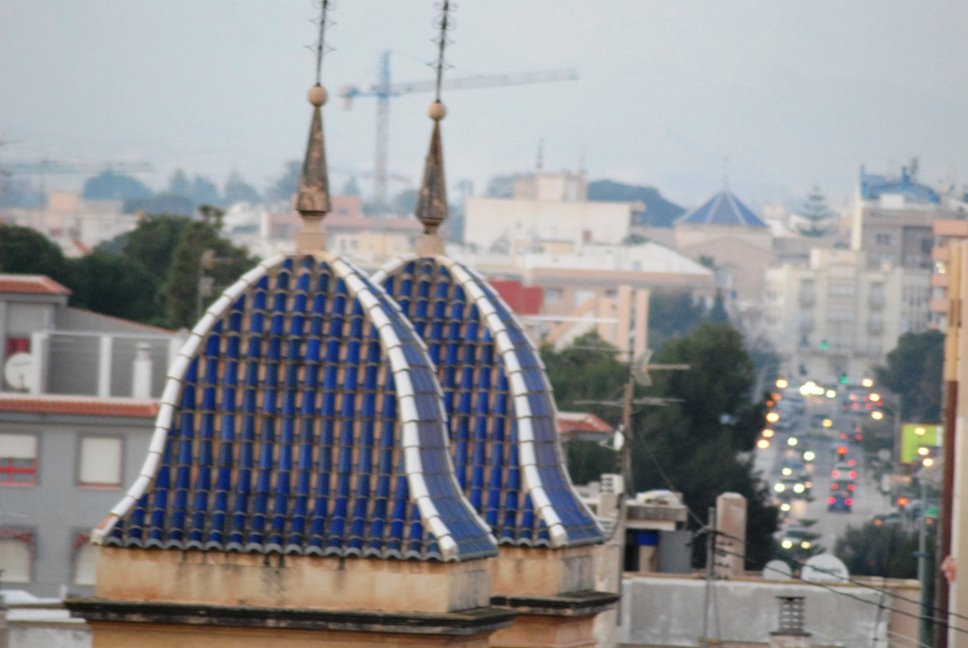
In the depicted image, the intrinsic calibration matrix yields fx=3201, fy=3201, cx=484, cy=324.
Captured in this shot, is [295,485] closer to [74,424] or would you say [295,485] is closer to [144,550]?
[144,550]

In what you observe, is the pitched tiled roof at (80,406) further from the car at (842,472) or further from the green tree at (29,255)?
the car at (842,472)

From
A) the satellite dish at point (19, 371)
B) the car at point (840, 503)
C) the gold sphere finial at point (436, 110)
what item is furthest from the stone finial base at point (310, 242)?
the car at point (840, 503)

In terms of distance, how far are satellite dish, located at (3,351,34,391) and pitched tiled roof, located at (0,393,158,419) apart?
134 inches

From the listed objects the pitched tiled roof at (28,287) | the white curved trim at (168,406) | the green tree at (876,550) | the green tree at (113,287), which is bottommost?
the green tree at (876,550)

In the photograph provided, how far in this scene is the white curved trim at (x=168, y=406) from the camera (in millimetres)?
19328

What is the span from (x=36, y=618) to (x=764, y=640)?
1509cm

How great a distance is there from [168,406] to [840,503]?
396 feet

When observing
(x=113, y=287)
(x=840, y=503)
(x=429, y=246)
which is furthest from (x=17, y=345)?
(x=840, y=503)

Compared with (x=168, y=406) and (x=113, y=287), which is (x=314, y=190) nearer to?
(x=168, y=406)

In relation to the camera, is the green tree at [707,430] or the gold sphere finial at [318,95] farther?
the green tree at [707,430]

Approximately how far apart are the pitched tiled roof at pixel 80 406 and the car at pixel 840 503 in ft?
240

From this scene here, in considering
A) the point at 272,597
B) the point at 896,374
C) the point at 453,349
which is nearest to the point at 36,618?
the point at 453,349

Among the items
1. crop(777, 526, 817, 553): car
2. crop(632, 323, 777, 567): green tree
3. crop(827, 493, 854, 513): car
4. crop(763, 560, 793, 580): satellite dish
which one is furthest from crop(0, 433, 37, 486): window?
crop(827, 493, 854, 513): car

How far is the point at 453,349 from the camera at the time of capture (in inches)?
859
